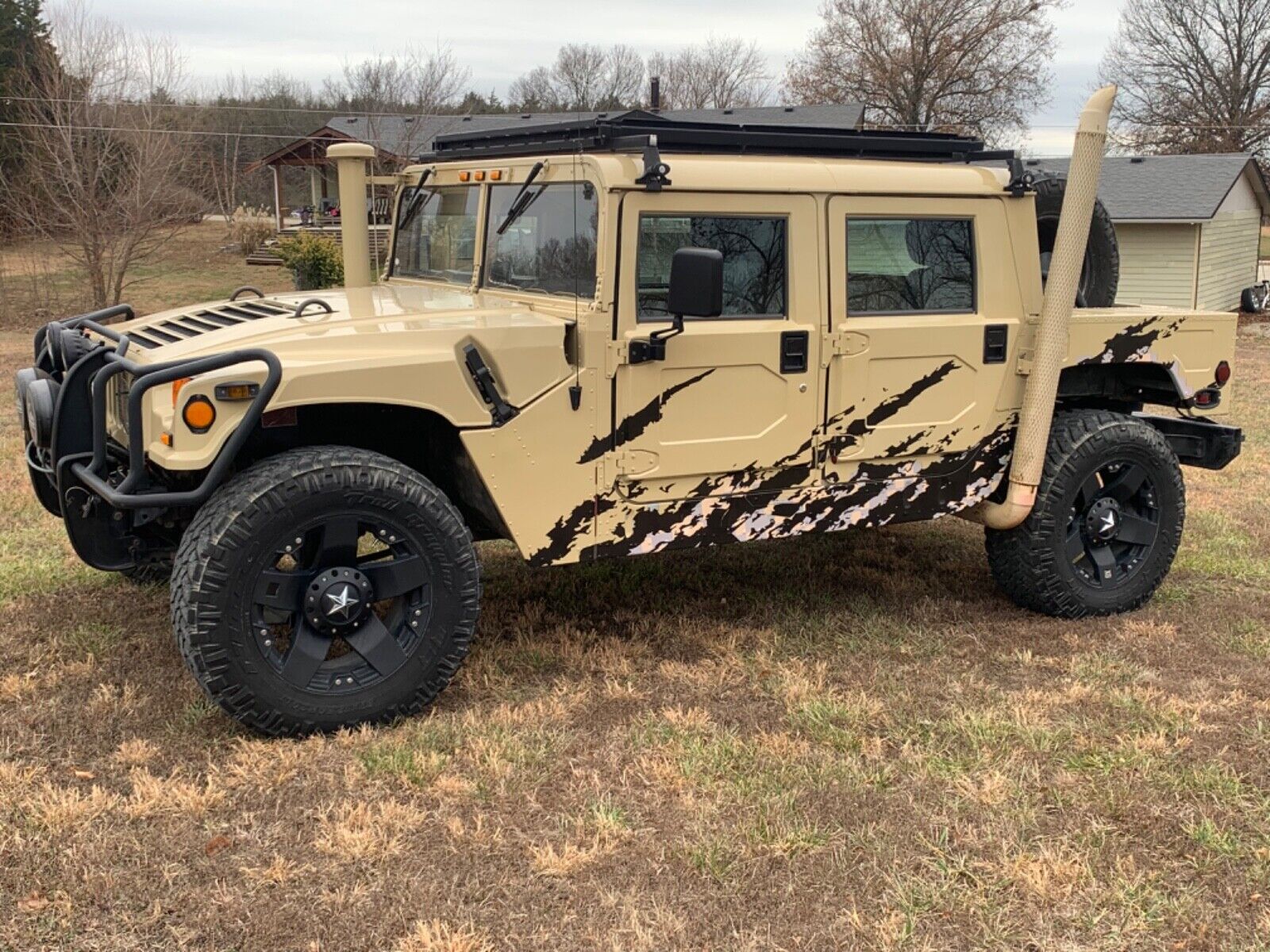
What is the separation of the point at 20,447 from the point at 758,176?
685 centimetres

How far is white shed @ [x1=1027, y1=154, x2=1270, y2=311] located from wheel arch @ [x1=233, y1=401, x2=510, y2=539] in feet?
65.5

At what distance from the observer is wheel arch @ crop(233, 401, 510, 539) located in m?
4.14

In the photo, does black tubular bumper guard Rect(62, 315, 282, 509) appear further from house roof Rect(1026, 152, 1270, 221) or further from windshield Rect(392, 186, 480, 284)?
house roof Rect(1026, 152, 1270, 221)

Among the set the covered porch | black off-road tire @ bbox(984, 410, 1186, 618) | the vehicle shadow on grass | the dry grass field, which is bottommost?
the dry grass field

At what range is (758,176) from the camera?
174 inches

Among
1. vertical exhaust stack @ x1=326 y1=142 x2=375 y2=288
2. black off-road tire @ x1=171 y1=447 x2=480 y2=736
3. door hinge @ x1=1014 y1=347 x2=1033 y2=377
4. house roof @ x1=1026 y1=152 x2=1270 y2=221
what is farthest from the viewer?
house roof @ x1=1026 y1=152 x2=1270 y2=221

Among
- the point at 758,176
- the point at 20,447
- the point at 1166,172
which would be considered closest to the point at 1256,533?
the point at 758,176

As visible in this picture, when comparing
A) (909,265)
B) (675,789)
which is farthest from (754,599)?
(675,789)

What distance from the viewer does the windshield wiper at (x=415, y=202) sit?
5302mm

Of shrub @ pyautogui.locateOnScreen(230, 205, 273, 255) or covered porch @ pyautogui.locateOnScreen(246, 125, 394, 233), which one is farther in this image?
shrub @ pyautogui.locateOnScreen(230, 205, 273, 255)

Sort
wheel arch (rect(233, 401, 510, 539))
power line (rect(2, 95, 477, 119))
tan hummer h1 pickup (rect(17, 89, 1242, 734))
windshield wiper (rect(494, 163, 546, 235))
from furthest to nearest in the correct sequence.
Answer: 1. power line (rect(2, 95, 477, 119))
2. windshield wiper (rect(494, 163, 546, 235))
3. wheel arch (rect(233, 401, 510, 539))
4. tan hummer h1 pickup (rect(17, 89, 1242, 734))

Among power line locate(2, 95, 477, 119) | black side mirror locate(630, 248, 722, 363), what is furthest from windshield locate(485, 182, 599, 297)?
power line locate(2, 95, 477, 119)

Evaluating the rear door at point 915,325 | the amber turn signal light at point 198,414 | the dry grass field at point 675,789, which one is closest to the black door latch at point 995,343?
the rear door at point 915,325

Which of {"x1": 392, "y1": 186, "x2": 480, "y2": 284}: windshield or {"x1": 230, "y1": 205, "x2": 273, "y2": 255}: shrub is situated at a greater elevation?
{"x1": 230, "y1": 205, "x2": 273, "y2": 255}: shrub
